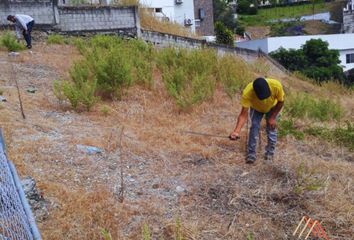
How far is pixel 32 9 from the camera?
10.8m

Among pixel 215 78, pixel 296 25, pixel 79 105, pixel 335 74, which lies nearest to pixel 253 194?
pixel 79 105

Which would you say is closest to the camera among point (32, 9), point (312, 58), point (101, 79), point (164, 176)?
point (164, 176)

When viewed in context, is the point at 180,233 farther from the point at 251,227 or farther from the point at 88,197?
the point at 88,197

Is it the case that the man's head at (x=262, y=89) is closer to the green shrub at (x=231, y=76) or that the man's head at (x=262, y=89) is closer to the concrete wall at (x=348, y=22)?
the green shrub at (x=231, y=76)

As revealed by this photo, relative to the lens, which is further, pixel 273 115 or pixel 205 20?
pixel 205 20

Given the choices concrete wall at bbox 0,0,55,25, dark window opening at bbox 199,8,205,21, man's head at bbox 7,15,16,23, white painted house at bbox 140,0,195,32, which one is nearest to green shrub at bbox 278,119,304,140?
man's head at bbox 7,15,16,23

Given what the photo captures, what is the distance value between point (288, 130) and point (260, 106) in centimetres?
118

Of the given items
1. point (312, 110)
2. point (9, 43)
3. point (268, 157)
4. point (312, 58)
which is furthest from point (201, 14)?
point (268, 157)

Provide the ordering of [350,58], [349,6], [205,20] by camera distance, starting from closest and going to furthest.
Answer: [350,58] → [205,20] → [349,6]

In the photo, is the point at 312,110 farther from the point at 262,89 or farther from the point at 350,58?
the point at 350,58

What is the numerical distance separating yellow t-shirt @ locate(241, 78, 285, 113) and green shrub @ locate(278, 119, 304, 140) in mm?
1010

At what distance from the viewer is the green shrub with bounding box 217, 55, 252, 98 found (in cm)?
745

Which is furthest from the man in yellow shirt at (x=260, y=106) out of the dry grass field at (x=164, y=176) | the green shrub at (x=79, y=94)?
the green shrub at (x=79, y=94)

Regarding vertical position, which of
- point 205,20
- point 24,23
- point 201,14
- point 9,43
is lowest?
point 9,43
